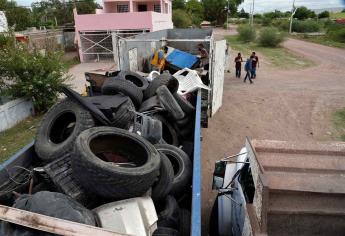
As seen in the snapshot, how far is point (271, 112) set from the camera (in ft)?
31.8

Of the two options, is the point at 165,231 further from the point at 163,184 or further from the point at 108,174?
the point at 108,174

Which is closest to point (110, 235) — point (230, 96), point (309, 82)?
point (230, 96)

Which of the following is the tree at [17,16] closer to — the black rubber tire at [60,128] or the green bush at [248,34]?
the green bush at [248,34]

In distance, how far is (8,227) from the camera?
2.29m

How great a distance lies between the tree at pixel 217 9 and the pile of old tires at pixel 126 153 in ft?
215

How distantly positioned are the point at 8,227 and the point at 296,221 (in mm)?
2348

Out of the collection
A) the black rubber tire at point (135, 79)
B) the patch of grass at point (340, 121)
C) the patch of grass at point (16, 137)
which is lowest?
the patch of grass at point (340, 121)

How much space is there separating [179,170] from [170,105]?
5.15 feet

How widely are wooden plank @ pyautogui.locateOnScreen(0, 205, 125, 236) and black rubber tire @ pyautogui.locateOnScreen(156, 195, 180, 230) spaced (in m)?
1.20

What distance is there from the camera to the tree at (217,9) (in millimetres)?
66000

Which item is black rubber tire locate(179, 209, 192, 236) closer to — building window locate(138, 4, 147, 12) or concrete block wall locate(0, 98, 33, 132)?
concrete block wall locate(0, 98, 33, 132)

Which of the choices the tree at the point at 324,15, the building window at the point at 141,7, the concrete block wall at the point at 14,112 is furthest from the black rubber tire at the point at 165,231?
the tree at the point at 324,15

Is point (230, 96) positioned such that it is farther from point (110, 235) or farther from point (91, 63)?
point (91, 63)

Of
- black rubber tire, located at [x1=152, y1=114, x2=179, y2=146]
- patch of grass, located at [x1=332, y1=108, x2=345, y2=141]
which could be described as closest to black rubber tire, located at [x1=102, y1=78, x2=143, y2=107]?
black rubber tire, located at [x1=152, y1=114, x2=179, y2=146]
